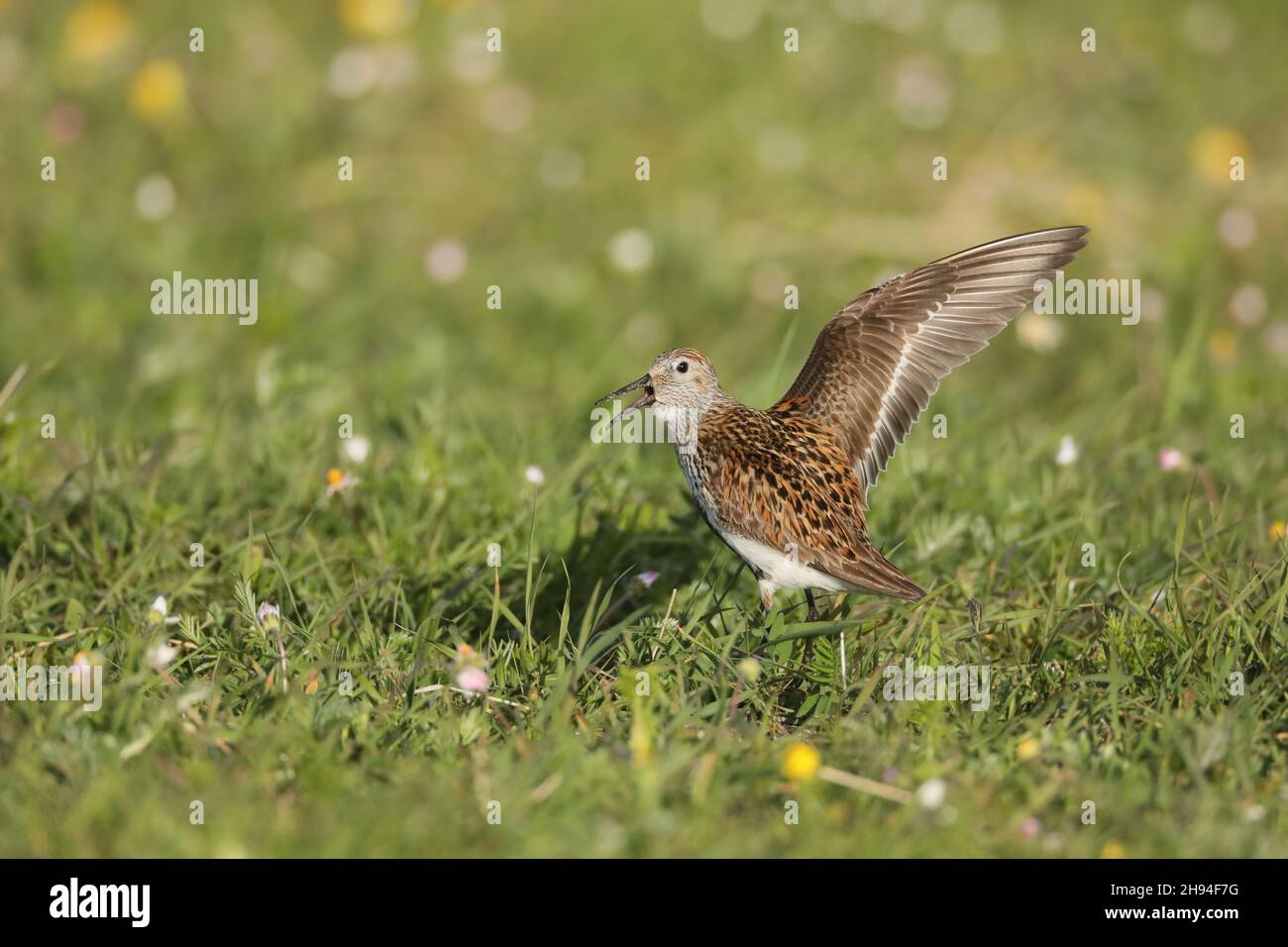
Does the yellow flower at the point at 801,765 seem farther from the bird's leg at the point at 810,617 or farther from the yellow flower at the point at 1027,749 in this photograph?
the bird's leg at the point at 810,617

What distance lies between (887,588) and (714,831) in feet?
3.41

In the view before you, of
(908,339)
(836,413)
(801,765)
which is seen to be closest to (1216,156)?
(908,339)

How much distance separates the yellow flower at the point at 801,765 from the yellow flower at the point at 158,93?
637 cm

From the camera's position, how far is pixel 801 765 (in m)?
4.05

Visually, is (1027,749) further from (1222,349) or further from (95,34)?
(95,34)

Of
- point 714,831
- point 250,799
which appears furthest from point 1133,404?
point 250,799

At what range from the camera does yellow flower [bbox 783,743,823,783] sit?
159 inches

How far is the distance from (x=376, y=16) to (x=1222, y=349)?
211 inches

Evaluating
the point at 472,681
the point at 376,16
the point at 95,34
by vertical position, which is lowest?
the point at 472,681

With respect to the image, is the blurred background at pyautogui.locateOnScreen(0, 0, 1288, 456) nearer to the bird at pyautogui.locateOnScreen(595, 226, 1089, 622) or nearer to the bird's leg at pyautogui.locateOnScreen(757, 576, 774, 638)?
the bird at pyautogui.locateOnScreen(595, 226, 1089, 622)

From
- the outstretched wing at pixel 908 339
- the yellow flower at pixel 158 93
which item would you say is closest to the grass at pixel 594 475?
the yellow flower at pixel 158 93

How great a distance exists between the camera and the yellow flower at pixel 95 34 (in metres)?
9.48

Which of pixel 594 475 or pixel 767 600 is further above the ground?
pixel 594 475

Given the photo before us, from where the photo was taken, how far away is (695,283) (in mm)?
8680
